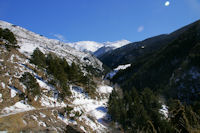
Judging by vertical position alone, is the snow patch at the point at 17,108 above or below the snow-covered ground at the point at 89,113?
above

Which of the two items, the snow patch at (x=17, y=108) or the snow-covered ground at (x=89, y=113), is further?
the snow-covered ground at (x=89, y=113)

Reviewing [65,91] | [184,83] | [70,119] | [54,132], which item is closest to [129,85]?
[184,83]

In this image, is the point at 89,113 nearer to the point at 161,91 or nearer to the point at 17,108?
the point at 17,108

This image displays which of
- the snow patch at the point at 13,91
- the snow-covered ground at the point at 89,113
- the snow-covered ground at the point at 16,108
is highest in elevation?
the snow patch at the point at 13,91

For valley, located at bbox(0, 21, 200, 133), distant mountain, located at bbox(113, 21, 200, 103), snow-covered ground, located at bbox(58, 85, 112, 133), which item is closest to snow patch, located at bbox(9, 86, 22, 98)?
valley, located at bbox(0, 21, 200, 133)

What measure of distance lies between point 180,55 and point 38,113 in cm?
9507

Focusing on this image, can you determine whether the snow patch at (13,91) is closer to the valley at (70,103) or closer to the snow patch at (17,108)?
the valley at (70,103)

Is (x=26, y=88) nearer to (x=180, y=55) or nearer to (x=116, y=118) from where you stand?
(x=116, y=118)

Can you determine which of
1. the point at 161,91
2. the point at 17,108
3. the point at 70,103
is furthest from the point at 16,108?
the point at 161,91

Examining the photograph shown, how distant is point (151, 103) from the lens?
1618 inches

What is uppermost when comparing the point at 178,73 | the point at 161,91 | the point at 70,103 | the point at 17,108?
the point at 178,73

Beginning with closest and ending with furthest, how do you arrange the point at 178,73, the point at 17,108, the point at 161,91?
1. the point at 17,108
2. the point at 161,91
3. the point at 178,73

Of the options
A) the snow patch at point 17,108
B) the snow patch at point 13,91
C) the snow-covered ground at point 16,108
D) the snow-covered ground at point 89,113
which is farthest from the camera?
the snow-covered ground at point 89,113

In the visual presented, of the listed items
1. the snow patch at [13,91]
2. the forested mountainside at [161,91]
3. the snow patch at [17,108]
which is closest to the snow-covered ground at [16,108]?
the snow patch at [17,108]
